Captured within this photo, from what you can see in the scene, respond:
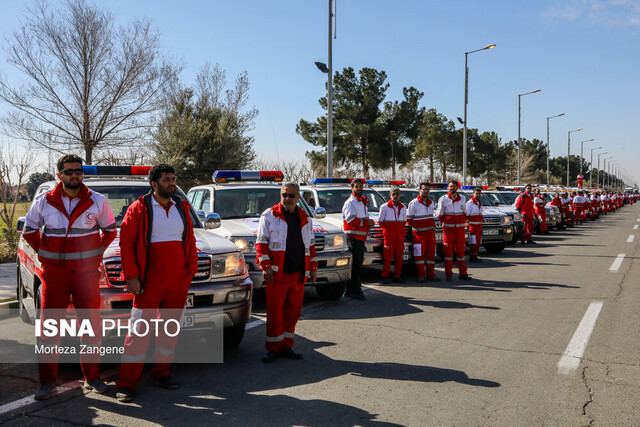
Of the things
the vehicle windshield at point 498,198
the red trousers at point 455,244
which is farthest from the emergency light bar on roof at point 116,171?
the vehicle windshield at point 498,198

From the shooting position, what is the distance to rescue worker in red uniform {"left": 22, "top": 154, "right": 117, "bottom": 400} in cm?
457

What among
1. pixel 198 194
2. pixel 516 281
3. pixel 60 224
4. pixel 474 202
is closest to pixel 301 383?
pixel 60 224

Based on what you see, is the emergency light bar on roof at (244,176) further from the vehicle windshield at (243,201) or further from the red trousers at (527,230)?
the red trousers at (527,230)

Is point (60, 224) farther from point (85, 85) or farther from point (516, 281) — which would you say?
point (85, 85)

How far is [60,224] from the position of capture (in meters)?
4.64

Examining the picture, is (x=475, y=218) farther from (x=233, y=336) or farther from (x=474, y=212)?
(x=233, y=336)

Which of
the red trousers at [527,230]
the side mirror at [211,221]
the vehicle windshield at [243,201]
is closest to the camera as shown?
the side mirror at [211,221]

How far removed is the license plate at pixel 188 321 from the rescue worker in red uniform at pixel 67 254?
71 cm

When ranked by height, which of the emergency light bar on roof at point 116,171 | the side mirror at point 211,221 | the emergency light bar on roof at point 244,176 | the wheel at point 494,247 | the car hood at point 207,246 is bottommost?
the wheel at point 494,247

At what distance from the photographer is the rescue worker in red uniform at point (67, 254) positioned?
15.0ft

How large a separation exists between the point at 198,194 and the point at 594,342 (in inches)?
253

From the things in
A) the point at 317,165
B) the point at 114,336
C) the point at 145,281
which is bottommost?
the point at 114,336

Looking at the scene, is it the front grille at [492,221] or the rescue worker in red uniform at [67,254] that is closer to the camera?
the rescue worker in red uniform at [67,254]

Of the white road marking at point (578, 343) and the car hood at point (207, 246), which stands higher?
the car hood at point (207, 246)
